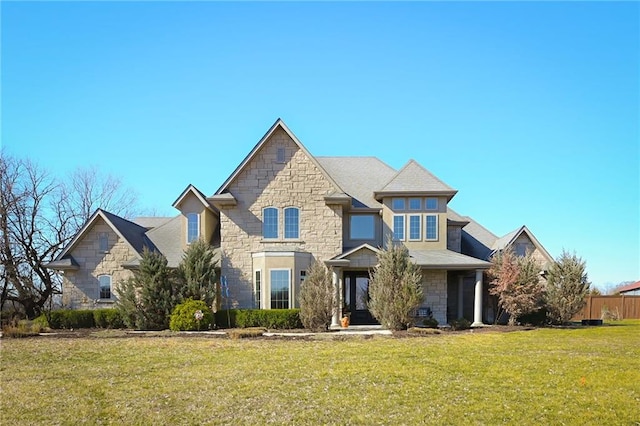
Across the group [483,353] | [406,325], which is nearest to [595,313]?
[406,325]

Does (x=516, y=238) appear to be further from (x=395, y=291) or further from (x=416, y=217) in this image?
(x=395, y=291)

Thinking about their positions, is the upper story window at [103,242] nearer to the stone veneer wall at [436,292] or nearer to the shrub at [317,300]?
the shrub at [317,300]

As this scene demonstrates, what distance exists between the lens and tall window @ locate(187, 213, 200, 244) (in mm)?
28312

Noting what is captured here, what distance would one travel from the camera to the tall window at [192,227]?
1115 inches

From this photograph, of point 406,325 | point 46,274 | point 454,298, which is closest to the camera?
point 406,325

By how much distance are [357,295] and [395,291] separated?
692 centimetres

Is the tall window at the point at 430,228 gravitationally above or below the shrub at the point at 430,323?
above

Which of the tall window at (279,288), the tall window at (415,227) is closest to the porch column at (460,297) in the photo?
the tall window at (415,227)

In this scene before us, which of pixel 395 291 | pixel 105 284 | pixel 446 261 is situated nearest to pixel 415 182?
pixel 446 261

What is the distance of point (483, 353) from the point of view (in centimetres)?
1472

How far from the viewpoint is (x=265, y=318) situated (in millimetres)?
24062

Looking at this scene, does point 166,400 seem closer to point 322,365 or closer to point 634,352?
point 322,365

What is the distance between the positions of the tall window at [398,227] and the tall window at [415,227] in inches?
17.2

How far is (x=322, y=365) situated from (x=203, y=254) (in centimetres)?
1397
